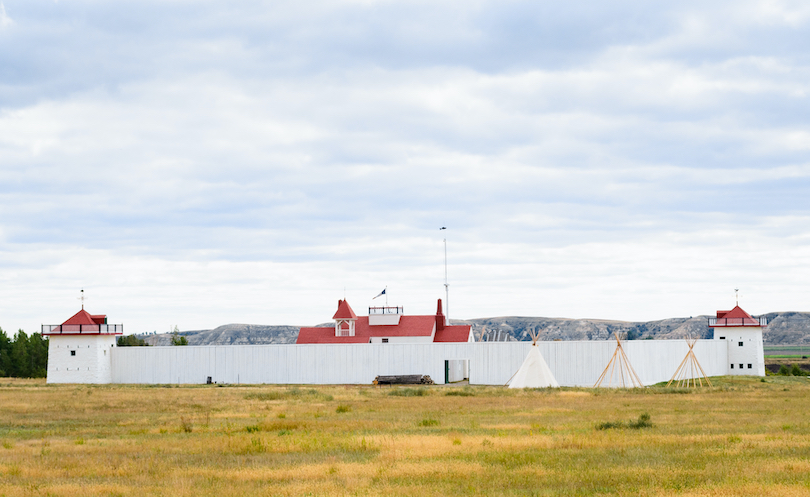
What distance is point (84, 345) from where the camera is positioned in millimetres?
60719

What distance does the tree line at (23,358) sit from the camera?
92.6 meters

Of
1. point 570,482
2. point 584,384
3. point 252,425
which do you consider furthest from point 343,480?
point 584,384

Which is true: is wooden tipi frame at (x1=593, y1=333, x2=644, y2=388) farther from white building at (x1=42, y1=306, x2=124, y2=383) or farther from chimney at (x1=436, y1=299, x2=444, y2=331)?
white building at (x1=42, y1=306, x2=124, y2=383)

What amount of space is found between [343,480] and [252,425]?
1092cm

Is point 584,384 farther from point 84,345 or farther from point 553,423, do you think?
point 84,345

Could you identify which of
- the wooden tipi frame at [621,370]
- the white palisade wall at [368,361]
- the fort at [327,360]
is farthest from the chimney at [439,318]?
the wooden tipi frame at [621,370]

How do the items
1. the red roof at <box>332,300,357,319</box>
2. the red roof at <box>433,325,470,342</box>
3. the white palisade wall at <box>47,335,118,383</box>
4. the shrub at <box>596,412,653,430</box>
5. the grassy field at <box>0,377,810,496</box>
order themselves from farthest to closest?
1. the red roof at <box>332,300,357,319</box>
2. the red roof at <box>433,325,470,342</box>
3. the white palisade wall at <box>47,335,118,383</box>
4. the shrub at <box>596,412,653,430</box>
5. the grassy field at <box>0,377,810,496</box>

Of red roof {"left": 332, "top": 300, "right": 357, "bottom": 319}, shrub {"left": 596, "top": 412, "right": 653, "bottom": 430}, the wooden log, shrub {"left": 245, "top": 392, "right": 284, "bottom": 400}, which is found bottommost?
the wooden log

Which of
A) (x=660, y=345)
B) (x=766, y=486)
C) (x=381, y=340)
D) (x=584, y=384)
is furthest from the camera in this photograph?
(x=381, y=340)

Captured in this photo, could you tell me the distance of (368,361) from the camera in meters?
57.2

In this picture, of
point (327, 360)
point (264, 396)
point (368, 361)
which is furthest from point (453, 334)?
point (264, 396)

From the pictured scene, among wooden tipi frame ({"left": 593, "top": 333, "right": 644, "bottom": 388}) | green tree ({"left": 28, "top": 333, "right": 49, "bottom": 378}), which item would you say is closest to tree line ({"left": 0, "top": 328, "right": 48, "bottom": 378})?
green tree ({"left": 28, "top": 333, "right": 49, "bottom": 378})

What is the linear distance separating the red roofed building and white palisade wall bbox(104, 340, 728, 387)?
10.6m

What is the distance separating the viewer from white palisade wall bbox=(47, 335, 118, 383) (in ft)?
198
